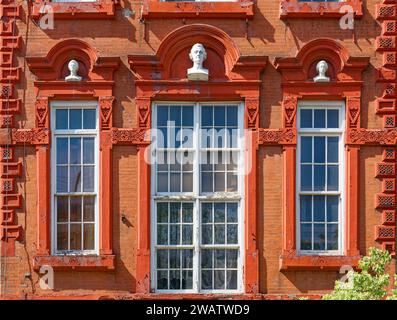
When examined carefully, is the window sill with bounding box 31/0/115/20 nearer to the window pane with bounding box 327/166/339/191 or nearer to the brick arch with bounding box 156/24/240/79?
the brick arch with bounding box 156/24/240/79

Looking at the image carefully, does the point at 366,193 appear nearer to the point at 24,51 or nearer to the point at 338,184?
the point at 338,184

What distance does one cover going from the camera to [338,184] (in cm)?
1731

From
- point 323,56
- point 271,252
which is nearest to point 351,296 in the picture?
point 271,252

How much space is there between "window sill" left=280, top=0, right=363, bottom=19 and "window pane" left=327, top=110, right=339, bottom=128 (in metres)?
1.61

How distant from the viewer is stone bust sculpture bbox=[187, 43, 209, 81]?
17.1 meters

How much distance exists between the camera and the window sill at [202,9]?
56.6 feet

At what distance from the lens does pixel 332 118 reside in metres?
17.4

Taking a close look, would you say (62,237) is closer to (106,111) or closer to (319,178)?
(106,111)

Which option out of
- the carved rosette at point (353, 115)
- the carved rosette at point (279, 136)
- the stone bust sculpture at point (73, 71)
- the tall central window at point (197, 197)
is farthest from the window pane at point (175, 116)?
the carved rosette at point (353, 115)

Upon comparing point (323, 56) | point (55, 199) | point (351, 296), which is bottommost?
point (351, 296)

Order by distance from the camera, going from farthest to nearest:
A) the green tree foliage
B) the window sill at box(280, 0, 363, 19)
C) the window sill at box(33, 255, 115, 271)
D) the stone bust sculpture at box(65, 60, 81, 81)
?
the window sill at box(280, 0, 363, 19), the stone bust sculpture at box(65, 60, 81, 81), the window sill at box(33, 255, 115, 271), the green tree foliage

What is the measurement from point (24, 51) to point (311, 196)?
543 centimetres

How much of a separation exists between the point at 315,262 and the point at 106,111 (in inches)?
169

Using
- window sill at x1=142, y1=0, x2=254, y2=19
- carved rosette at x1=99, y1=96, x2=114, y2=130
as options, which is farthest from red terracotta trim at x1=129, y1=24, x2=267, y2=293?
carved rosette at x1=99, y1=96, x2=114, y2=130
